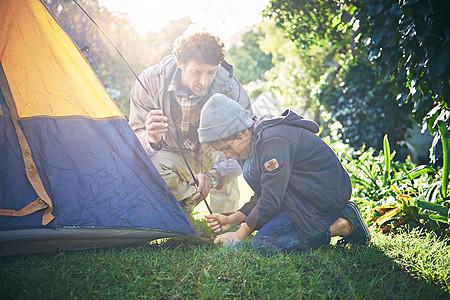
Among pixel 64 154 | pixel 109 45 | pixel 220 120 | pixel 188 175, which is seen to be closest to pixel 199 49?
pixel 220 120

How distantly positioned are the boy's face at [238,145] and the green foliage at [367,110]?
2.99 m

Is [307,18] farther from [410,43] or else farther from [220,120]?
[220,120]

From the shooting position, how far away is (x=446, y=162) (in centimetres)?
269

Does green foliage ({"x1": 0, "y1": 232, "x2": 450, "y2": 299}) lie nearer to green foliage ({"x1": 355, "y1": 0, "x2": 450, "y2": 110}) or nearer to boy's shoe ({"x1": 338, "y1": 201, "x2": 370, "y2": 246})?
boy's shoe ({"x1": 338, "y1": 201, "x2": 370, "y2": 246})

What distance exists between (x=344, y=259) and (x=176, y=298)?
1.02 m

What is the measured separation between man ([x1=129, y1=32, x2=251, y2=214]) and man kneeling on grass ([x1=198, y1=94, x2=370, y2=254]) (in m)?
0.64

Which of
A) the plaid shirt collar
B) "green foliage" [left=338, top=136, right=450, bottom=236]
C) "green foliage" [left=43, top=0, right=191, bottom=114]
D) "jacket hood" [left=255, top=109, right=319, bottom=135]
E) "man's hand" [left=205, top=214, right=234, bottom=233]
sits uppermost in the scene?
"green foliage" [left=43, top=0, right=191, bottom=114]

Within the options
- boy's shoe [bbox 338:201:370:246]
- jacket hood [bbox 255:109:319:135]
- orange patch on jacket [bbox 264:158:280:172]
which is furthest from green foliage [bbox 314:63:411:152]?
orange patch on jacket [bbox 264:158:280:172]

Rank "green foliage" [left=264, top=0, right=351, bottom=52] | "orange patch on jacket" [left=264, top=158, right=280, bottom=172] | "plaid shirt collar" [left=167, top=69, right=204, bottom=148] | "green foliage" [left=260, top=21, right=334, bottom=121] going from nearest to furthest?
"orange patch on jacket" [left=264, top=158, right=280, bottom=172] < "plaid shirt collar" [left=167, top=69, right=204, bottom=148] < "green foliage" [left=264, top=0, right=351, bottom=52] < "green foliage" [left=260, top=21, right=334, bottom=121]

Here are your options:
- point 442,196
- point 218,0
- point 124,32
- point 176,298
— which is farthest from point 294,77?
point 176,298

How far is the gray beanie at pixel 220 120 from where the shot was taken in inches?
86.6

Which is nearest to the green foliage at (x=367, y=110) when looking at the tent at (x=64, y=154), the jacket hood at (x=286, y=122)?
the jacket hood at (x=286, y=122)

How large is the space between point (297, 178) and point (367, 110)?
10.6 feet

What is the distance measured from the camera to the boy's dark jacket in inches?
85.3
